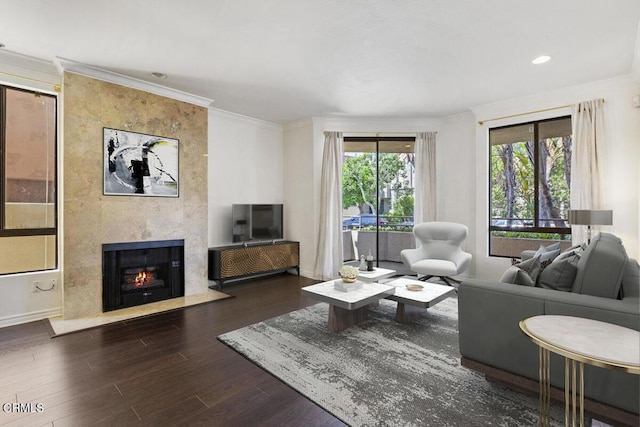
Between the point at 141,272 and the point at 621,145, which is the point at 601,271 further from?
the point at 141,272

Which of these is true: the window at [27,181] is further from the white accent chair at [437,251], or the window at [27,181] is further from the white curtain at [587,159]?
the white curtain at [587,159]

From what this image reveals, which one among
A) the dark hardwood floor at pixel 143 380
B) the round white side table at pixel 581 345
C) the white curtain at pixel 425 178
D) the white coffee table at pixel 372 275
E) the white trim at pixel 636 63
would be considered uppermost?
the white trim at pixel 636 63

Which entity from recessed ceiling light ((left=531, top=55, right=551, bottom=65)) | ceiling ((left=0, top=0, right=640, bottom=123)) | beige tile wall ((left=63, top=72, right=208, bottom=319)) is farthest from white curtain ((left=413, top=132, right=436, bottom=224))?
beige tile wall ((left=63, top=72, right=208, bottom=319))

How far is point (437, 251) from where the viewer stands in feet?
16.1

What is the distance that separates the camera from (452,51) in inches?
123

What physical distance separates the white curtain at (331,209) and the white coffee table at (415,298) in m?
1.91

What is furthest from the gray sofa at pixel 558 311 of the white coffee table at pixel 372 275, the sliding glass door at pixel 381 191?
the sliding glass door at pixel 381 191

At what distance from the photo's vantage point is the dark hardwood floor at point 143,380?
1853 mm

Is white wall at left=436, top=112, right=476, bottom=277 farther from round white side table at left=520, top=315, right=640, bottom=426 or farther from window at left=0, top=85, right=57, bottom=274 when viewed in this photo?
window at left=0, top=85, right=57, bottom=274

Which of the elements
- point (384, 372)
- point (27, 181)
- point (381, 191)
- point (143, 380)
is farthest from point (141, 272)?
point (381, 191)

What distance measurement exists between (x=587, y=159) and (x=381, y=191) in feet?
9.58

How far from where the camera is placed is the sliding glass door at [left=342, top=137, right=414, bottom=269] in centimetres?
576

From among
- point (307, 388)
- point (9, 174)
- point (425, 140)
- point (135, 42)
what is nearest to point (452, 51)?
point (425, 140)

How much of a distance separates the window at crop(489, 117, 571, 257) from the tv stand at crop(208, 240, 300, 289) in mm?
3374
